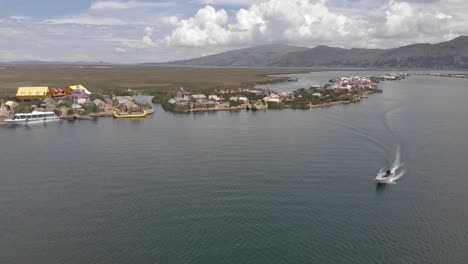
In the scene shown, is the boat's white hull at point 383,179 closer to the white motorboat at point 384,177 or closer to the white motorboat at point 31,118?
the white motorboat at point 384,177

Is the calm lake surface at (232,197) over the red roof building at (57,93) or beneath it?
beneath

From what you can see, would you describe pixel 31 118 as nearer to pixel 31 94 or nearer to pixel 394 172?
pixel 31 94

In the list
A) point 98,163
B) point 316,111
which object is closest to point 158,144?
point 98,163

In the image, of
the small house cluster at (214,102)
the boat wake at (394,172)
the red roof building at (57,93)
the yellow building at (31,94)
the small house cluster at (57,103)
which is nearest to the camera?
the boat wake at (394,172)

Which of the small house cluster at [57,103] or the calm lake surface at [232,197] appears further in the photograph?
the small house cluster at [57,103]

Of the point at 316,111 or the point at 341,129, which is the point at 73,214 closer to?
the point at 341,129

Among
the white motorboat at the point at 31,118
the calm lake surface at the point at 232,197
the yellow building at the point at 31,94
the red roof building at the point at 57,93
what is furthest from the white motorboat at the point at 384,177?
the red roof building at the point at 57,93

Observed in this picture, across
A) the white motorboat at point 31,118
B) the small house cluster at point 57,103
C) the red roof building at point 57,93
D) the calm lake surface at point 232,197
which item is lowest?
the calm lake surface at point 232,197

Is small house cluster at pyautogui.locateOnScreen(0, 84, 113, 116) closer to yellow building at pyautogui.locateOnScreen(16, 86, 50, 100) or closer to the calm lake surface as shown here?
yellow building at pyautogui.locateOnScreen(16, 86, 50, 100)

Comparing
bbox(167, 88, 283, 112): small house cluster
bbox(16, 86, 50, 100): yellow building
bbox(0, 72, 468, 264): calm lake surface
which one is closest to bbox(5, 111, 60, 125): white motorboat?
bbox(0, 72, 468, 264): calm lake surface
